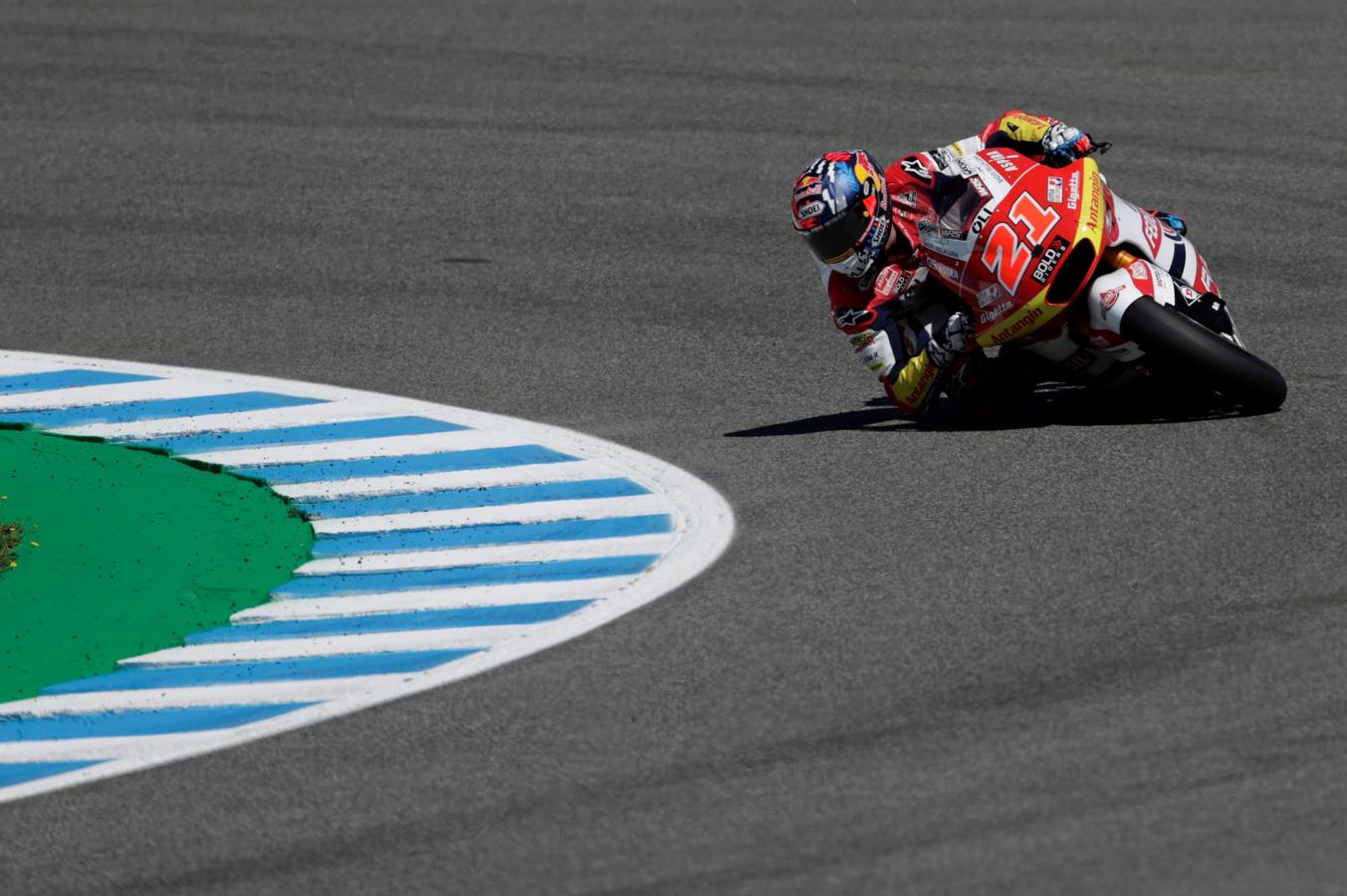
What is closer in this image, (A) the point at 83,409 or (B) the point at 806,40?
(A) the point at 83,409

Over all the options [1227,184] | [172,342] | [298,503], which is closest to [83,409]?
[172,342]

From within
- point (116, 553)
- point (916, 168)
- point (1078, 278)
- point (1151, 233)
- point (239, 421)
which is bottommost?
point (116, 553)

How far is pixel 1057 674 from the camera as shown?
6344 mm

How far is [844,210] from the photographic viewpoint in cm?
902

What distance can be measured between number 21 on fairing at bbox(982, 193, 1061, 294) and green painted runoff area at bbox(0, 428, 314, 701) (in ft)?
11.3

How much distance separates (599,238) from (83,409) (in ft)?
12.5

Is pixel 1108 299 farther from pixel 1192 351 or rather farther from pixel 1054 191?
pixel 1054 191

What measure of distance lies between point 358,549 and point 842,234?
271cm

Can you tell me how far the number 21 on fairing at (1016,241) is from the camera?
350 inches

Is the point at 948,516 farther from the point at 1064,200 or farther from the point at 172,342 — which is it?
the point at 172,342

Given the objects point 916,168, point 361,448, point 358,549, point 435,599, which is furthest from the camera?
point 361,448

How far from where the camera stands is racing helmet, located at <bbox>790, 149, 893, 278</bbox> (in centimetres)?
902

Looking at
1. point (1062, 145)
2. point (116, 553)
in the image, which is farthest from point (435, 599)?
point (1062, 145)

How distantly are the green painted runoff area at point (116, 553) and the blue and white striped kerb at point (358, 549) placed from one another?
154 mm
